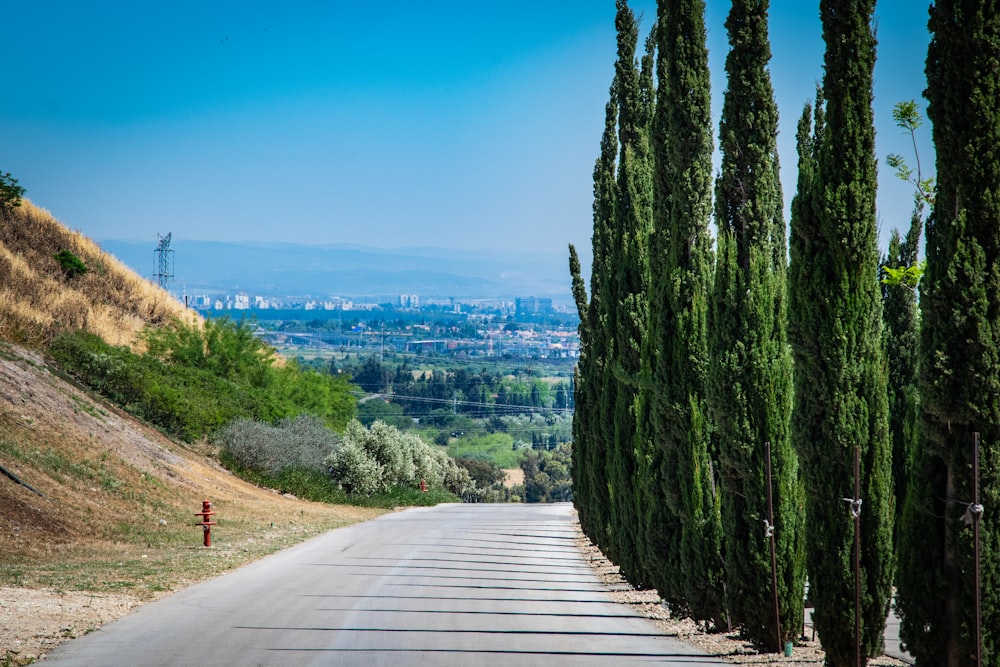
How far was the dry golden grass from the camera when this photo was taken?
3598cm

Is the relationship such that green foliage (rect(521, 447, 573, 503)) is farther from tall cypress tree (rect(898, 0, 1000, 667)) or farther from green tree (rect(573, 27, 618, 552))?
tall cypress tree (rect(898, 0, 1000, 667))

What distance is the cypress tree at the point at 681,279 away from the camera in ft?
43.3

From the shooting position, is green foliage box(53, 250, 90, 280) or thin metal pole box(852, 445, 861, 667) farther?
green foliage box(53, 250, 90, 280)

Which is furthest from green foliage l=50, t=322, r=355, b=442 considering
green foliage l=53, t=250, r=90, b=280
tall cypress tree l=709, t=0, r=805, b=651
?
tall cypress tree l=709, t=0, r=805, b=651

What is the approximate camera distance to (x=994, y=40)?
283 inches

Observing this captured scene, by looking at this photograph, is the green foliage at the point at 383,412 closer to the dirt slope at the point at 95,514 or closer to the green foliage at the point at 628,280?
the dirt slope at the point at 95,514

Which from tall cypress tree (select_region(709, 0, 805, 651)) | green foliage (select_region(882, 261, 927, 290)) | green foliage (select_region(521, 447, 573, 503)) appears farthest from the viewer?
green foliage (select_region(521, 447, 573, 503))

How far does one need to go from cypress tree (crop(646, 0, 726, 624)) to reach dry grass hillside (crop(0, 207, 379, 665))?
23.7 feet

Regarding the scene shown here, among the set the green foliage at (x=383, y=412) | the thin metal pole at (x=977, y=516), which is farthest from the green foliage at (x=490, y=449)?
the thin metal pole at (x=977, y=516)

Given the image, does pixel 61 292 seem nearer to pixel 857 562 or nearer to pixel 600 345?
pixel 600 345

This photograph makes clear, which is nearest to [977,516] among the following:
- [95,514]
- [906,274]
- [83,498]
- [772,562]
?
[772,562]

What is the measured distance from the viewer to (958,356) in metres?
7.07

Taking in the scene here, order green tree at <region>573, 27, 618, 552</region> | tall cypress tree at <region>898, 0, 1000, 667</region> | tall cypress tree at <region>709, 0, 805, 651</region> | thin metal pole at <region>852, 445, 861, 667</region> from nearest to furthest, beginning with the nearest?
1. tall cypress tree at <region>898, 0, 1000, 667</region>
2. thin metal pole at <region>852, 445, 861, 667</region>
3. tall cypress tree at <region>709, 0, 805, 651</region>
4. green tree at <region>573, 27, 618, 552</region>

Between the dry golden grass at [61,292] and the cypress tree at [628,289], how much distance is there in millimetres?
22409
